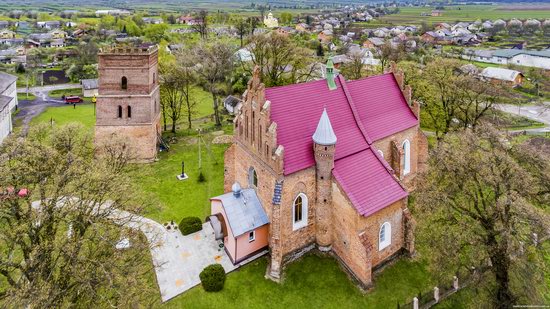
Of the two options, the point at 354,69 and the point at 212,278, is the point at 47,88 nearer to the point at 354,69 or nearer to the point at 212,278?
the point at 354,69

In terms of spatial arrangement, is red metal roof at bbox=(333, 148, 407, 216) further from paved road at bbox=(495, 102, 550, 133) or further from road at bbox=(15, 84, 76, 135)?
road at bbox=(15, 84, 76, 135)

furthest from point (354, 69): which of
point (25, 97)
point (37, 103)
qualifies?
point (25, 97)

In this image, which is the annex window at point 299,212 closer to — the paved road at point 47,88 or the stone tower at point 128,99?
the stone tower at point 128,99

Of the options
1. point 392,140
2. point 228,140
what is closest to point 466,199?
point 392,140

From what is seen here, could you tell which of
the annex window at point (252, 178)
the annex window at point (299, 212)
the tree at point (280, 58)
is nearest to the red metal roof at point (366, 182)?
the annex window at point (299, 212)

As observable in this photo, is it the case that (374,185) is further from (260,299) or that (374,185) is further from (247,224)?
(260,299)

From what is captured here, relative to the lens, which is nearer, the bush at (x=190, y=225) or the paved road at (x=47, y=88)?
the bush at (x=190, y=225)
